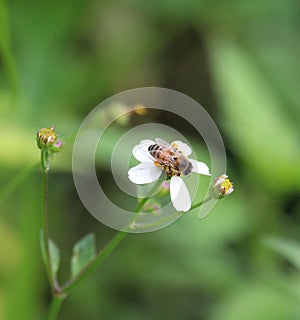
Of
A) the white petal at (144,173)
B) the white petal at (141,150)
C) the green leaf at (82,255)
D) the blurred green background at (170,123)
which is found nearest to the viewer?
the white petal at (144,173)

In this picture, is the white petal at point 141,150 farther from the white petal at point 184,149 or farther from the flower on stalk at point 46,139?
the flower on stalk at point 46,139

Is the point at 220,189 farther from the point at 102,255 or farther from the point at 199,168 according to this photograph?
the point at 102,255

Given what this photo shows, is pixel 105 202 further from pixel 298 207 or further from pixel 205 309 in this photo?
pixel 298 207

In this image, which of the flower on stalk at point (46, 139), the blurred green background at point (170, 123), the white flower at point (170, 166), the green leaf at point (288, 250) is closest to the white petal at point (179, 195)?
the white flower at point (170, 166)

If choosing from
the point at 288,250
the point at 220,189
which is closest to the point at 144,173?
the point at 220,189

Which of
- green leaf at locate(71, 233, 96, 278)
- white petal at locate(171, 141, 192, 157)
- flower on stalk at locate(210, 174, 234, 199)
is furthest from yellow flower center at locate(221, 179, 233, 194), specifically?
green leaf at locate(71, 233, 96, 278)

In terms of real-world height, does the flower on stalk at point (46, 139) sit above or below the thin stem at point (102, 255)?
above

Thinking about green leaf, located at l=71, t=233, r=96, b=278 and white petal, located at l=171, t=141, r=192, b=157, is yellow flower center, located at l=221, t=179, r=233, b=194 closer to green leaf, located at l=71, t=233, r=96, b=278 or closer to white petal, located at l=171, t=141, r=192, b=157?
white petal, located at l=171, t=141, r=192, b=157
